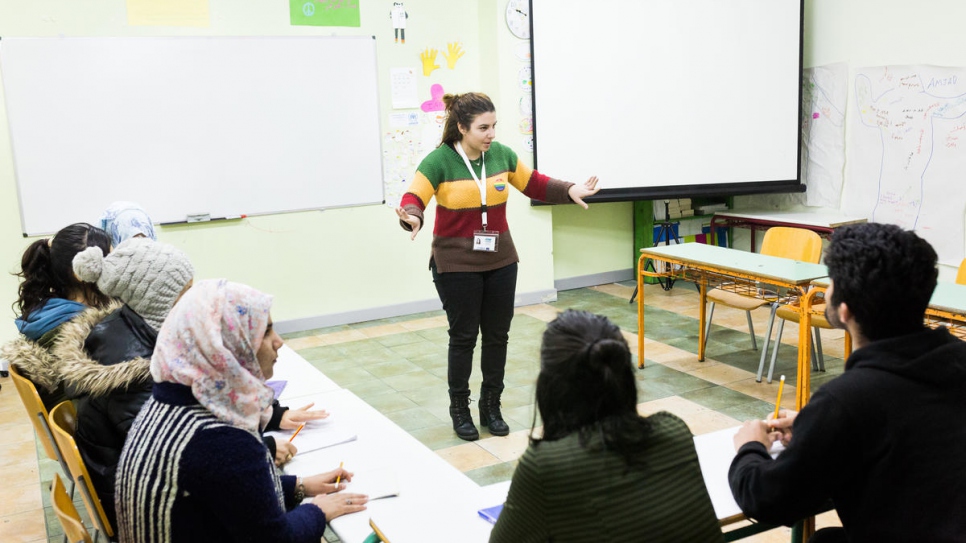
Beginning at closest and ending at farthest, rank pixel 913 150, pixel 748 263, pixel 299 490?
pixel 299 490, pixel 748 263, pixel 913 150

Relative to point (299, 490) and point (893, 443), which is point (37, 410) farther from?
point (893, 443)

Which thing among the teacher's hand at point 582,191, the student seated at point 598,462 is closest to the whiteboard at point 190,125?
the teacher's hand at point 582,191

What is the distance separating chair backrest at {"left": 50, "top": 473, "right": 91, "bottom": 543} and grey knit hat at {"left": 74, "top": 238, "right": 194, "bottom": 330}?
0.48m

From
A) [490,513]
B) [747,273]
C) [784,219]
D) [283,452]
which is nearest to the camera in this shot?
[490,513]

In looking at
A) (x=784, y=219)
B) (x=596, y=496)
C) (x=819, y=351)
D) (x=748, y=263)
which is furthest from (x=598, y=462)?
(x=784, y=219)

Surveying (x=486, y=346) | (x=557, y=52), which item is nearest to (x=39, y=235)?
(x=486, y=346)

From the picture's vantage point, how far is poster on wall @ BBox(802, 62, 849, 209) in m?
6.32

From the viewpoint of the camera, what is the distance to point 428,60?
243 inches

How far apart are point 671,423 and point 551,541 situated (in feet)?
0.90

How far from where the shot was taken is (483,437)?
12.6 feet

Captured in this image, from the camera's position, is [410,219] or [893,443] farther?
[410,219]

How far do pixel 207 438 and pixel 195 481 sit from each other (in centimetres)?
8

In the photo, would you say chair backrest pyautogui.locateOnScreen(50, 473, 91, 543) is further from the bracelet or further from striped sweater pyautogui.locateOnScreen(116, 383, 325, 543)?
the bracelet

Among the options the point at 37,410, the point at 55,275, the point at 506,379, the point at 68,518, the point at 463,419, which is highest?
the point at 55,275
